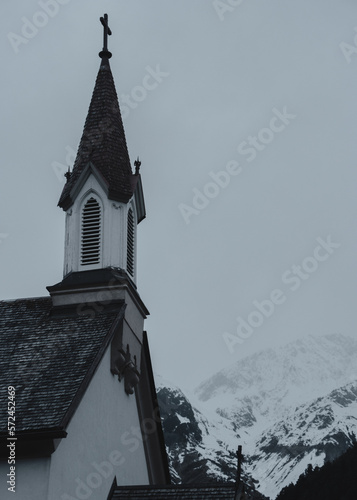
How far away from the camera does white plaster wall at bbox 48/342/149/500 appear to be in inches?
929

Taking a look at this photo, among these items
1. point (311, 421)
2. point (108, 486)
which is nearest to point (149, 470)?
point (108, 486)

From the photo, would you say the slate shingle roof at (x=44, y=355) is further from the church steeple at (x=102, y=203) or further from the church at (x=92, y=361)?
the church steeple at (x=102, y=203)

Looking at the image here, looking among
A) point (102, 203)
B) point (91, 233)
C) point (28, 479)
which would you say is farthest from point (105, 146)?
point (28, 479)

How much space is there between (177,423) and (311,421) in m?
54.1

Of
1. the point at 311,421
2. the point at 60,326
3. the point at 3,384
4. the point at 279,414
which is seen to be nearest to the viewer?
the point at 3,384

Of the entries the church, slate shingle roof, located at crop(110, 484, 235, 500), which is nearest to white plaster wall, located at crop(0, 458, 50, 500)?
the church

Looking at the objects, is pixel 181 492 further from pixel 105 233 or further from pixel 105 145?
pixel 105 145

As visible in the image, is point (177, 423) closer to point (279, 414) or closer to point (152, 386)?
point (152, 386)

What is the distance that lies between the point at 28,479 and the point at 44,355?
158 inches

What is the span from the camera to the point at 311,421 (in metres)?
131

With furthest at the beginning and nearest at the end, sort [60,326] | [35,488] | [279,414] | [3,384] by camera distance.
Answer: [279,414] < [60,326] < [3,384] < [35,488]

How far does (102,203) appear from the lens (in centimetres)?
3083

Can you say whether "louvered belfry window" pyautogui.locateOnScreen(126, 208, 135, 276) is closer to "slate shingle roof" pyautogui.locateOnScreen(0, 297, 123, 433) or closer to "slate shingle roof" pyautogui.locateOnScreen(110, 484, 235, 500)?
"slate shingle roof" pyautogui.locateOnScreen(0, 297, 123, 433)

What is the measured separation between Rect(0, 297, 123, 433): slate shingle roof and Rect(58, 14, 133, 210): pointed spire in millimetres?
4021
